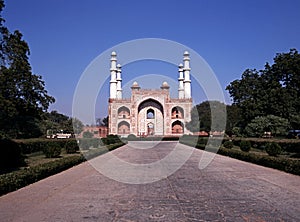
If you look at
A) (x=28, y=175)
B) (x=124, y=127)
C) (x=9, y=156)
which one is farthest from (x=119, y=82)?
(x=28, y=175)

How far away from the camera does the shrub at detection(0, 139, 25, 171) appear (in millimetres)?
11977

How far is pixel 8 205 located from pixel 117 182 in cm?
291

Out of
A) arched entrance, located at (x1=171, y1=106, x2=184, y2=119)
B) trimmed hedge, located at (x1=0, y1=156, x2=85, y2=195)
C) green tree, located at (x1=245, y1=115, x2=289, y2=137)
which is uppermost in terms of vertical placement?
arched entrance, located at (x1=171, y1=106, x2=184, y2=119)

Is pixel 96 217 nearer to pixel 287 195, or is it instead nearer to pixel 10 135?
pixel 287 195

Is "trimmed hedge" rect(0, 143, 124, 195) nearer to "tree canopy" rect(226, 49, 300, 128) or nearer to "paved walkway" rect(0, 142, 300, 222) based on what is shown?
"paved walkway" rect(0, 142, 300, 222)

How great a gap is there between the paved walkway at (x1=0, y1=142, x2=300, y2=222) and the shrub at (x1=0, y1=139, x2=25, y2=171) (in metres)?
3.92

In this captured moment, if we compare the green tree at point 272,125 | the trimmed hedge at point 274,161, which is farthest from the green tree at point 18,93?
the green tree at point 272,125

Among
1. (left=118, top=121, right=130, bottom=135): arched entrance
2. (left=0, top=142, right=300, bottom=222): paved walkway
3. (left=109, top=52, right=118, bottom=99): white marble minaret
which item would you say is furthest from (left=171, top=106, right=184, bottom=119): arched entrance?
(left=0, top=142, right=300, bottom=222): paved walkway

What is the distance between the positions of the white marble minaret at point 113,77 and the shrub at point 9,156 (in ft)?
133

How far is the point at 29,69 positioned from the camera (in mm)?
23281

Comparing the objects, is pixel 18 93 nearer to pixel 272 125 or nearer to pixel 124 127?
pixel 272 125

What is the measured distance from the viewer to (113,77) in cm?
5294

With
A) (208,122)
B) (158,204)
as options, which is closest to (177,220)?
(158,204)

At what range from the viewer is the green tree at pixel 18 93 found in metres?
21.0
